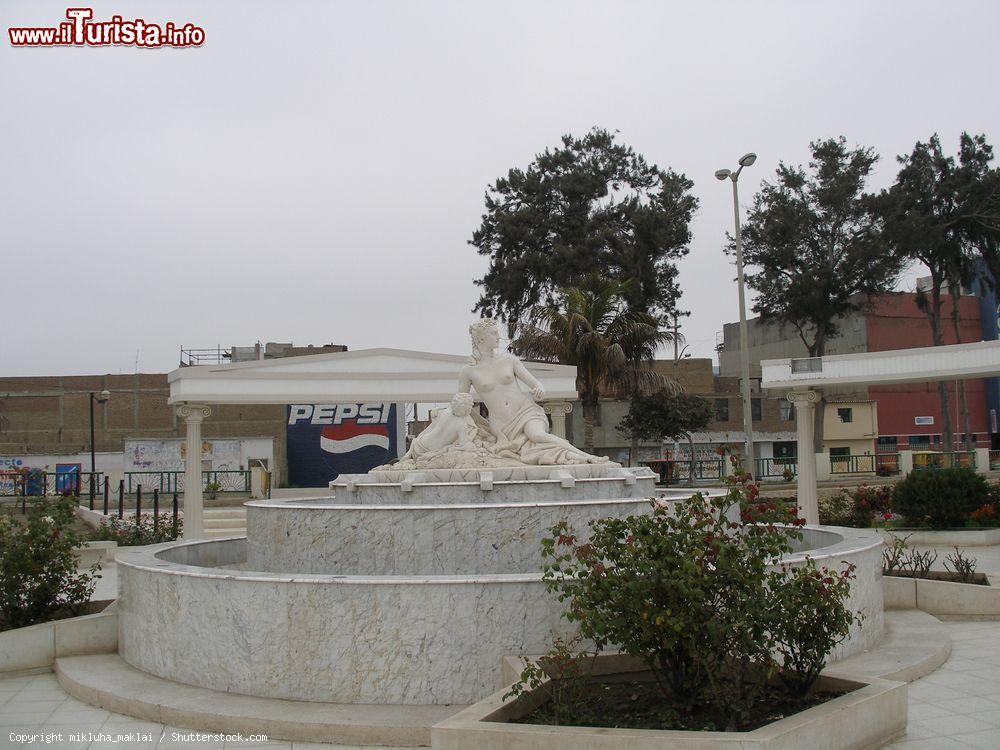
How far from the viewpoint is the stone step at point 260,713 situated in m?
6.24

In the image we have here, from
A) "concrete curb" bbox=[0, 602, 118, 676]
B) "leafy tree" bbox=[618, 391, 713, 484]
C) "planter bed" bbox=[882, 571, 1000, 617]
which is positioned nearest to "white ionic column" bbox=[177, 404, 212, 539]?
"concrete curb" bbox=[0, 602, 118, 676]

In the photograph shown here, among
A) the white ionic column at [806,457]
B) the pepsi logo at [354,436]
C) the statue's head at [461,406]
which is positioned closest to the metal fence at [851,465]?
the white ionic column at [806,457]

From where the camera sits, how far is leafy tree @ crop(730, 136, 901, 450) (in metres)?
35.6

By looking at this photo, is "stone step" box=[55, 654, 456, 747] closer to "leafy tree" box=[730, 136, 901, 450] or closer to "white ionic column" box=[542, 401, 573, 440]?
"white ionic column" box=[542, 401, 573, 440]

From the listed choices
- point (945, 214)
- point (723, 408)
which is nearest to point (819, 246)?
point (945, 214)

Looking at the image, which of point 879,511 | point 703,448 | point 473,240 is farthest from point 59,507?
point 703,448

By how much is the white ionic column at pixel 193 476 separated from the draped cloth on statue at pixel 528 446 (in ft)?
27.9

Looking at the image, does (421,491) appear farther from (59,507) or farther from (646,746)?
(646,746)

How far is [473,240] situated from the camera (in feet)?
122

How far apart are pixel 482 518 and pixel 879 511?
1447 cm

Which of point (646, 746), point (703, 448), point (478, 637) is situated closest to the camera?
point (646, 746)

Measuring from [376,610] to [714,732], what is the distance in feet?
8.78

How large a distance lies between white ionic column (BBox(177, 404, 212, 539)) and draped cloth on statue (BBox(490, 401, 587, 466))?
851 centimetres

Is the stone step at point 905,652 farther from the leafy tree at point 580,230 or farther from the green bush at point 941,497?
the leafy tree at point 580,230
